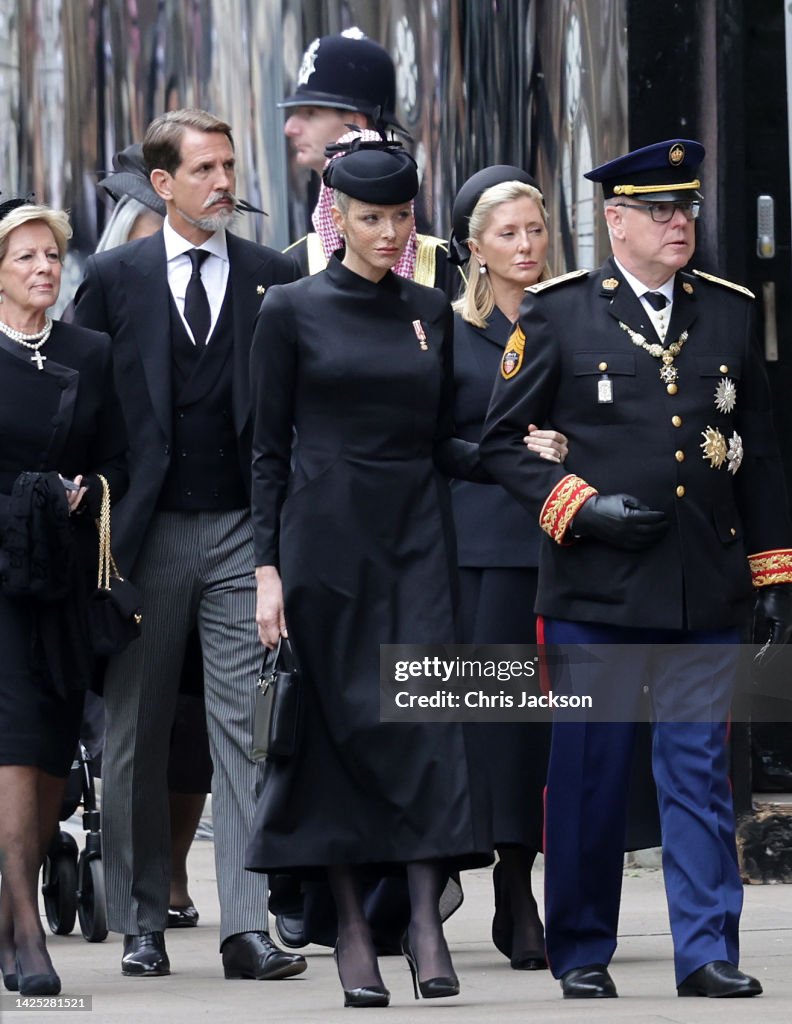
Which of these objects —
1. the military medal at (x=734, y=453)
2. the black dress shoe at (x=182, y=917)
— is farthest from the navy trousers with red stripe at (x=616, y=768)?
the black dress shoe at (x=182, y=917)

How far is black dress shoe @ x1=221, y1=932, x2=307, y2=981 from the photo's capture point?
702 centimetres

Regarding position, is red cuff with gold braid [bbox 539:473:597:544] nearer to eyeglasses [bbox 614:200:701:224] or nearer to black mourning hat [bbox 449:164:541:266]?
eyeglasses [bbox 614:200:701:224]

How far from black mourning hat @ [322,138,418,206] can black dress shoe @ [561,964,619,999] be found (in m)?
1.89

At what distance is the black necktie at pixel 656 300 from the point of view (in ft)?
21.8

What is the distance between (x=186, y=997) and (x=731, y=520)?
1.75m

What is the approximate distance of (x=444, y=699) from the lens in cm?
665

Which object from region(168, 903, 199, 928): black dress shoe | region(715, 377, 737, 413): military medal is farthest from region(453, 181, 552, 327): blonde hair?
region(168, 903, 199, 928): black dress shoe

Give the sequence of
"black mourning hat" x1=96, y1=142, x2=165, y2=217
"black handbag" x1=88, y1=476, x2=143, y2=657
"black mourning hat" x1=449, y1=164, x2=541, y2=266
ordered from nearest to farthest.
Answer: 1. "black handbag" x1=88, y1=476, x2=143, y2=657
2. "black mourning hat" x1=449, y1=164, x2=541, y2=266
3. "black mourning hat" x1=96, y1=142, x2=165, y2=217

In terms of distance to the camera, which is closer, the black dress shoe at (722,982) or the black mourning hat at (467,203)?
the black dress shoe at (722,982)

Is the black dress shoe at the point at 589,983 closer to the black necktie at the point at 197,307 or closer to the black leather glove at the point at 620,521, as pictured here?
the black leather glove at the point at 620,521

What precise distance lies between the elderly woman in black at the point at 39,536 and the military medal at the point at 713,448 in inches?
60.8

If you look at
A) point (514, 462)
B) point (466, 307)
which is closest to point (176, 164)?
point (466, 307)

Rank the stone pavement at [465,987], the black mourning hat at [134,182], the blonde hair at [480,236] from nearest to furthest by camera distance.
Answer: the stone pavement at [465,987]
the blonde hair at [480,236]
the black mourning hat at [134,182]

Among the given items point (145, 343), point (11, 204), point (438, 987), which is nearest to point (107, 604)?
point (145, 343)
